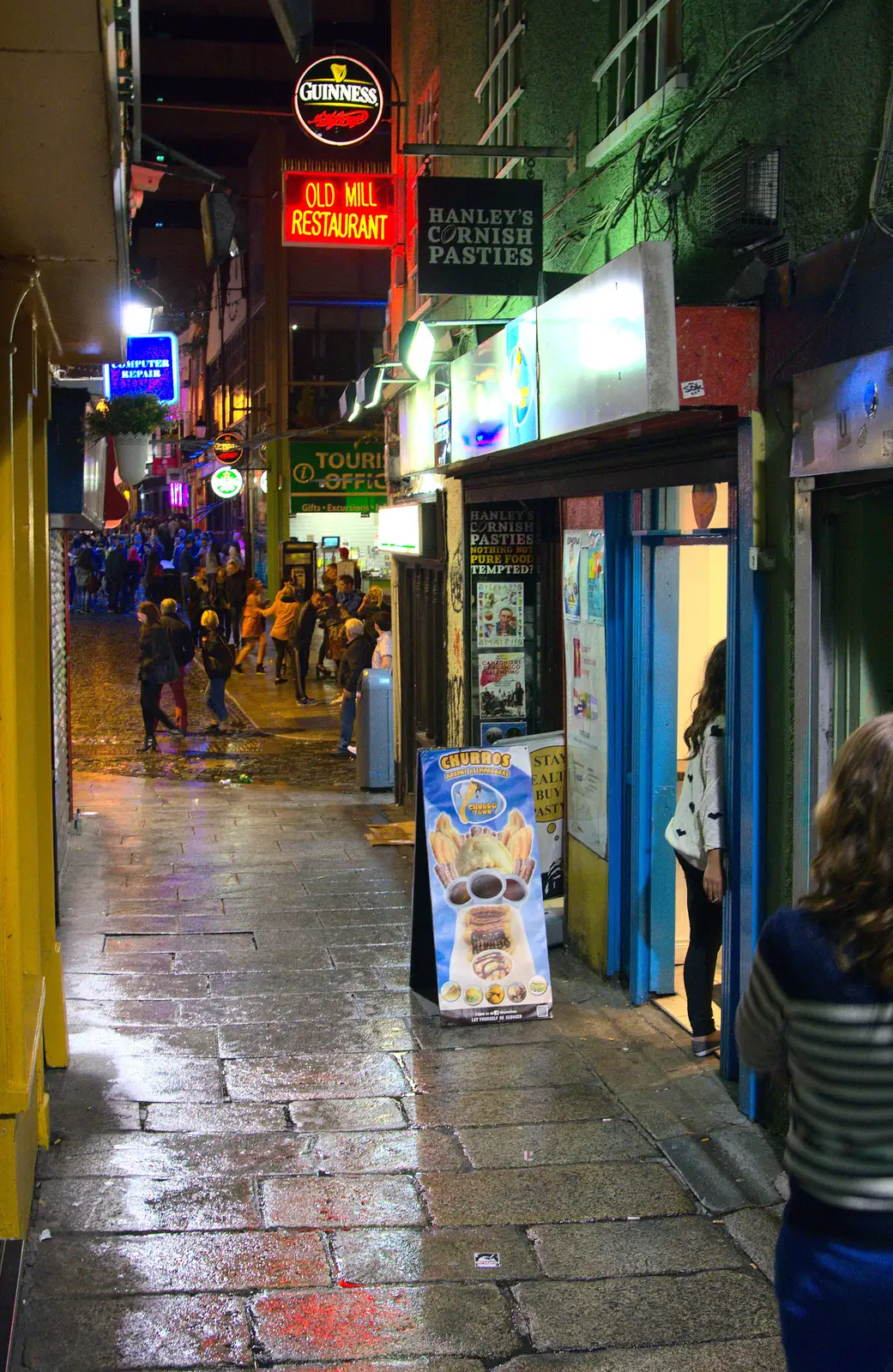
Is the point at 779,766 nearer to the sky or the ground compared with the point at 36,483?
nearer to the ground

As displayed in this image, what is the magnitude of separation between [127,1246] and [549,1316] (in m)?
1.57

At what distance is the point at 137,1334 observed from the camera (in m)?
4.70

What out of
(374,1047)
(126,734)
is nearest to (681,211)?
(374,1047)

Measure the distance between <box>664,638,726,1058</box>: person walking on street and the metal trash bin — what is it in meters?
8.49

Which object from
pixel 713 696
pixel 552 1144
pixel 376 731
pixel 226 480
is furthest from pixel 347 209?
pixel 226 480

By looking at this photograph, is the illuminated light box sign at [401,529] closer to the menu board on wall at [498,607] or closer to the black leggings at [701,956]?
the menu board on wall at [498,607]

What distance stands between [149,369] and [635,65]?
32.1 ft

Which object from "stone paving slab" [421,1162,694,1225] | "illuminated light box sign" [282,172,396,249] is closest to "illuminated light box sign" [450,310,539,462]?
"stone paving slab" [421,1162,694,1225]

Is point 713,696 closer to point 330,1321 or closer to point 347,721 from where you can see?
point 330,1321

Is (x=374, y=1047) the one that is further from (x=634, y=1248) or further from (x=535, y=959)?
(x=634, y=1248)

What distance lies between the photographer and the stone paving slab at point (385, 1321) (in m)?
4.64

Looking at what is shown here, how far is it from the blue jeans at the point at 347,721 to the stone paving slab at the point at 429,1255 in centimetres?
1267

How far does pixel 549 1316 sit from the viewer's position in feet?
15.9

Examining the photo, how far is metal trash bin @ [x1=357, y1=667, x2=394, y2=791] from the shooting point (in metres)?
15.5
